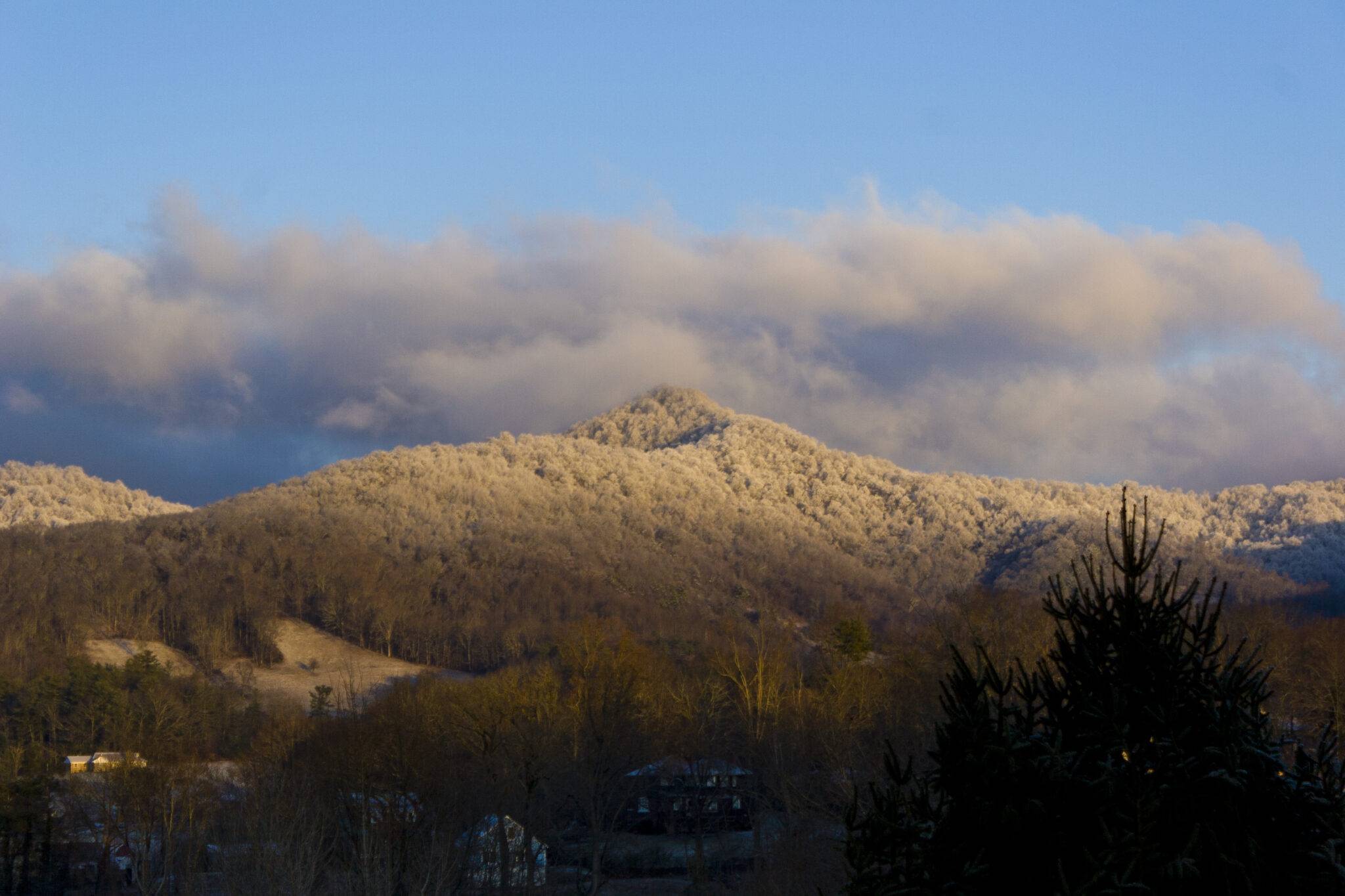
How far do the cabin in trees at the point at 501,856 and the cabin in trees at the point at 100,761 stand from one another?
1917 centimetres

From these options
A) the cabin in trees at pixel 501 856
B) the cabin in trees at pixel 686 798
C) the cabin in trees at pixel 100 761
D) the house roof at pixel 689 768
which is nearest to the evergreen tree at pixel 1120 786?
the cabin in trees at pixel 501 856

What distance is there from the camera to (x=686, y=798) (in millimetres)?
72625

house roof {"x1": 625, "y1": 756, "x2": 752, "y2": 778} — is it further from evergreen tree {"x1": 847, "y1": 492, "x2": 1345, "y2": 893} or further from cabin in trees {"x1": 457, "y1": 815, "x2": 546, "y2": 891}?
evergreen tree {"x1": 847, "y1": 492, "x2": 1345, "y2": 893}

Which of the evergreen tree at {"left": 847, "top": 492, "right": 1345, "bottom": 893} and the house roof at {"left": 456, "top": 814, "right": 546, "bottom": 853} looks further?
the house roof at {"left": 456, "top": 814, "right": 546, "bottom": 853}

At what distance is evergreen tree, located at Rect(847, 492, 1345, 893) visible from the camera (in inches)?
348

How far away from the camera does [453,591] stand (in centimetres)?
18750

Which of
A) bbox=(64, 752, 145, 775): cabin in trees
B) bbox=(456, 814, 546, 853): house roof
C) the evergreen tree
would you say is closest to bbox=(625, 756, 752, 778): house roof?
bbox=(456, 814, 546, 853): house roof

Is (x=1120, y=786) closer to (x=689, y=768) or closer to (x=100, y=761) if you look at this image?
(x=689, y=768)

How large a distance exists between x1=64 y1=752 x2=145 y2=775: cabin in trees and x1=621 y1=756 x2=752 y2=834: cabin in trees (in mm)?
26668

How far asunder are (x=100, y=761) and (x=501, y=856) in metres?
40.8

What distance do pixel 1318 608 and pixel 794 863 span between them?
142 metres

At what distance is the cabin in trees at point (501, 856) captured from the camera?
50938mm

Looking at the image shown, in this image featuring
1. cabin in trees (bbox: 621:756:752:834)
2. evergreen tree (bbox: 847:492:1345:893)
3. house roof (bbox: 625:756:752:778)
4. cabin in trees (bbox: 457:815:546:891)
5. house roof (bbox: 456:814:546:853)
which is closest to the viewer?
evergreen tree (bbox: 847:492:1345:893)

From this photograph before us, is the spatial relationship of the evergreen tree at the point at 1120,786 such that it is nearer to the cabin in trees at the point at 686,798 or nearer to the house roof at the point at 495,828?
the house roof at the point at 495,828
